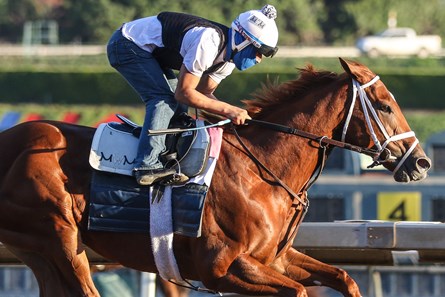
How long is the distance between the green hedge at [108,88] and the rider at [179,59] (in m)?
24.8

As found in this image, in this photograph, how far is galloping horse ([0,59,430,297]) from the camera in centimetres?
544

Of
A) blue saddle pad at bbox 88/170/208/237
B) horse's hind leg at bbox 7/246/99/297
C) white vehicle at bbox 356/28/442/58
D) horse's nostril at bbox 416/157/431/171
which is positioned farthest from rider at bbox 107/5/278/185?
white vehicle at bbox 356/28/442/58

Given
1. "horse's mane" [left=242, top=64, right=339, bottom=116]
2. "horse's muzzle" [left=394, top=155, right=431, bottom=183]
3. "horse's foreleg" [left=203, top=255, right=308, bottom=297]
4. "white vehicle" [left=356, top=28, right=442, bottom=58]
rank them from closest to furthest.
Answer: "horse's foreleg" [left=203, top=255, right=308, bottom=297] < "horse's muzzle" [left=394, top=155, right=431, bottom=183] < "horse's mane" [left=242, top=64, right=339, bottom=116] < "white vehicle" [left=356, top=28, right=442, bottom=58]

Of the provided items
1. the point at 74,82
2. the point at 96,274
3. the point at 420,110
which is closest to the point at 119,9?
the point at 74,82

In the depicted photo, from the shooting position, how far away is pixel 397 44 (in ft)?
137

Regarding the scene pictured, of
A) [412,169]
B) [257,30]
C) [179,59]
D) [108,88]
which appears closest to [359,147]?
[412,169]

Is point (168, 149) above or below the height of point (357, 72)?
below

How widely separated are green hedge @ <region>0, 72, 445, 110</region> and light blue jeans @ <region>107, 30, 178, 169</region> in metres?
24.8

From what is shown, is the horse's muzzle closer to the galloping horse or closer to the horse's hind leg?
the galloping horse

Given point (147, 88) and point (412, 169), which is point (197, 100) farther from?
point (412, 169)

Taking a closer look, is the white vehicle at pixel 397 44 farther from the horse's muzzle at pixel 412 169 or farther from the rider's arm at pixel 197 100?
the rider's arm at pixel 197 100

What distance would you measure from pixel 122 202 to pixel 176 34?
89 centimetres

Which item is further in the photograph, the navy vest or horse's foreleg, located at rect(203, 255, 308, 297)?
the navy vest

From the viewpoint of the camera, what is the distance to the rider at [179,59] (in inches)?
212
